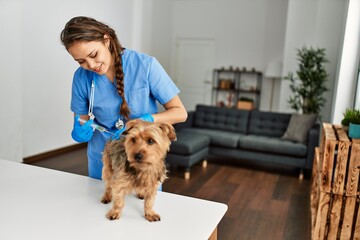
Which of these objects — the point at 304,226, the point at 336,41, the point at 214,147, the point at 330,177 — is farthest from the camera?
the point at 336,41

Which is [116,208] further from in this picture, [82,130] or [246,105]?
[246,105]

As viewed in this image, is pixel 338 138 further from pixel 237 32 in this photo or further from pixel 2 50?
pixel 237 32

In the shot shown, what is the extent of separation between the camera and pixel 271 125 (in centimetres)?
493

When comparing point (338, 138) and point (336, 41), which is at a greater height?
point (336, 41)

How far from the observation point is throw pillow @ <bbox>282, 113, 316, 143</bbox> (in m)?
4.44

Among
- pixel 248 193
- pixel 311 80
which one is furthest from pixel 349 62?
pixel 248 193

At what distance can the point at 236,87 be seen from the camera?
283 inches

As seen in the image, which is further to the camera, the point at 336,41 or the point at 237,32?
the point at 237,32

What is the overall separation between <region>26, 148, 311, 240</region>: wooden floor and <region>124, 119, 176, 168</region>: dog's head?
6.15 feet

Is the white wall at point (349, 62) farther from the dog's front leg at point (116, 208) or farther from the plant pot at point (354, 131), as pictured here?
the dog's front leg at point (116, 208)

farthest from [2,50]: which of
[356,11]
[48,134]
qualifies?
[356,11]

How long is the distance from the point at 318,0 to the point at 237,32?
1.91m

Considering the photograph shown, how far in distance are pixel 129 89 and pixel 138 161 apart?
480 millimetres

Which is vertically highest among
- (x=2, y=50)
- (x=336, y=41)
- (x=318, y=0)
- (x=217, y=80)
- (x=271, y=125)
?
(x=318, y=0)
